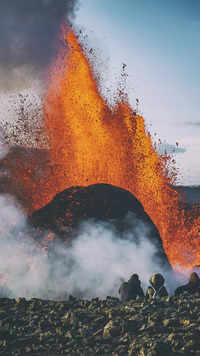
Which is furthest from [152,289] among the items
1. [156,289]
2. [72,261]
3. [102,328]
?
[72,261]

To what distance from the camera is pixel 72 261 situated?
1636cm

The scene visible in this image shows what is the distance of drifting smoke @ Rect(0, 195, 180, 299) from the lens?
15.5m

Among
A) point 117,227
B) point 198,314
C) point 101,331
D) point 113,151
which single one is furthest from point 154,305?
point 113,151

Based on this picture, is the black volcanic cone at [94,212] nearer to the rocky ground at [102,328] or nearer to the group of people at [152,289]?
the group of people at [152,289]

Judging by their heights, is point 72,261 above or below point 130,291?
above

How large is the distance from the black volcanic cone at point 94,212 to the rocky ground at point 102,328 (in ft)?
25.1

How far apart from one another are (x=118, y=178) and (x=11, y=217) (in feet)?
35.3

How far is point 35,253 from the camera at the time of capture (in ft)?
56.8

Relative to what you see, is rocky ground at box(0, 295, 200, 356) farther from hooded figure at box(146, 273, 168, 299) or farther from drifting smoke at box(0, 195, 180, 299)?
drifting smoke at box(0, 195, 180, 299)

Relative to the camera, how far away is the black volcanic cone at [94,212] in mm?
18172

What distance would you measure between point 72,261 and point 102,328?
26.1 ft

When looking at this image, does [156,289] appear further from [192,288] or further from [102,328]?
[102,328]

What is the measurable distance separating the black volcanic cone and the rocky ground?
766 centimetres

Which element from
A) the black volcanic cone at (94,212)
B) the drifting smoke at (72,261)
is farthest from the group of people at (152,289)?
the black volcanic cone at (94,212)
